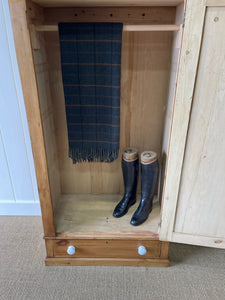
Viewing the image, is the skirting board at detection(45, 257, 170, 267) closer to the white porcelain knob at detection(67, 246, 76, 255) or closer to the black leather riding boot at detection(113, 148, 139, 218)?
the white porcelain knob at detection(67, 246, 76, 255)

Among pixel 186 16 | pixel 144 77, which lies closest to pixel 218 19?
pixel 186 16

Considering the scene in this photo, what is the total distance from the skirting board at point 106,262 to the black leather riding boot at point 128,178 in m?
0.27

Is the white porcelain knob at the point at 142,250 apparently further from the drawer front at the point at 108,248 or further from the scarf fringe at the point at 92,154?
the scarf fringe at the point at 92,154

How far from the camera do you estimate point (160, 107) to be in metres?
1.45

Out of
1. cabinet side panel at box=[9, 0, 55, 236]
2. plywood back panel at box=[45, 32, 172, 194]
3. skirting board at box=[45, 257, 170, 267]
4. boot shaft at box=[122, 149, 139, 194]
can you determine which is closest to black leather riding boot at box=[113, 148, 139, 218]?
boot shaft at box=[122, 149, 139, 194]

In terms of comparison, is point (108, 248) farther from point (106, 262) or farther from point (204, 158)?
point (204, 158)

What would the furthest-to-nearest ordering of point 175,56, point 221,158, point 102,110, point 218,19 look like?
point 102,110
point 175,56
point 221,158
point 218,19

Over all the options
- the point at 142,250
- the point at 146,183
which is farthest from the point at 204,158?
the point at 142,250

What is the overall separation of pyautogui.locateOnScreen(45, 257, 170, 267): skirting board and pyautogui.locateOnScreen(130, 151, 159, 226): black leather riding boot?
0.24 metres

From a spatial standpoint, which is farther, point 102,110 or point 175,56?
point 102,110

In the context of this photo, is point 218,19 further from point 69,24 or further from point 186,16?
point 69,24

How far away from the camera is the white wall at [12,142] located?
136cm

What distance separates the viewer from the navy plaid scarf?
115 cm

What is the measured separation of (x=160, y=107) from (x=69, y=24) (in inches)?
27.8
